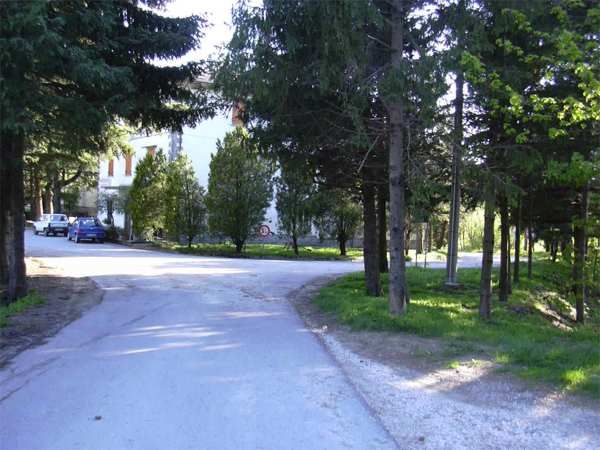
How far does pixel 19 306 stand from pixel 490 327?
8.68m

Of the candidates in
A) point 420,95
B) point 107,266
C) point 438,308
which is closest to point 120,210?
point 107,266

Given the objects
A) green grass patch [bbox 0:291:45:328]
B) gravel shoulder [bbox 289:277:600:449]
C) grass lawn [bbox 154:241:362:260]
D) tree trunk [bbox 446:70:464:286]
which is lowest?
gravel shoulder [bbox 289:277:600:449]

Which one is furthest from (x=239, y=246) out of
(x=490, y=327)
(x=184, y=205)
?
(x=490, y=327)

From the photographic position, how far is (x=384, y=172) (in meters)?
12.9

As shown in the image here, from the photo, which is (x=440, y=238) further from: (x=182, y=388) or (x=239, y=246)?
(x=182, y=388)

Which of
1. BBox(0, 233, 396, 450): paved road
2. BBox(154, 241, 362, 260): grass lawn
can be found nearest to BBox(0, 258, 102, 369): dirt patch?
BBox(0, 233, 396, 450): paved road

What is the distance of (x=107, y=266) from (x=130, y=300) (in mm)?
8353

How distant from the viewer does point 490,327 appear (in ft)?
32.3

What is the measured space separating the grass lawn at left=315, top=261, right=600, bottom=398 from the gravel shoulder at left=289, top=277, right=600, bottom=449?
341mm

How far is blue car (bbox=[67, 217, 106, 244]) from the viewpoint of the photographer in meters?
36.7

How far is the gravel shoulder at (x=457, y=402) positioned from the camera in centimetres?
461

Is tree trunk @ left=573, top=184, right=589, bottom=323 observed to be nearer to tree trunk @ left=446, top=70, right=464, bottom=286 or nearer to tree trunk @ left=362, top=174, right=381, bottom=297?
tree trunk @ left=446, top=70, right=464, bottom=286

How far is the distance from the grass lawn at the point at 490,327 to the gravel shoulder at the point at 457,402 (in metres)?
0.34

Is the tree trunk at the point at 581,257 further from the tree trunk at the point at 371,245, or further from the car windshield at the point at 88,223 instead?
the car windshield at the point at 88,223
